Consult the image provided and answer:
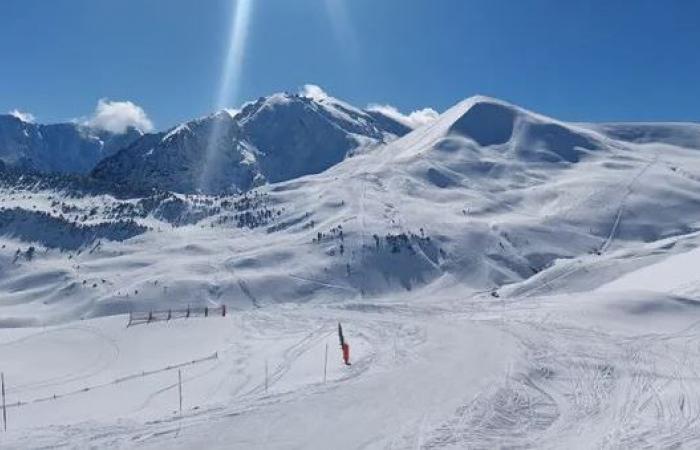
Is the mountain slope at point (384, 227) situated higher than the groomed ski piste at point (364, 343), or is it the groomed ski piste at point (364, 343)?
the mountain slope at point (384, 227)

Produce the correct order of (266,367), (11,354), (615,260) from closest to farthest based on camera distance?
(266,367) → (11,354) → (615,260)

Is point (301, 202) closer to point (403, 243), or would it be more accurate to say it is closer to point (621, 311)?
point (403, 243)

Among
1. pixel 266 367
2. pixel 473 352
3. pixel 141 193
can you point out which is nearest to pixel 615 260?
pixel 473 352

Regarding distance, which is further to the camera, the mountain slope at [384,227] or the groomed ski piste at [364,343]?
the mountain slope at [384,227]

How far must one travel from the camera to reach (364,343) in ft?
127

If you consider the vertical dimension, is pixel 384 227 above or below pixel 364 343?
above

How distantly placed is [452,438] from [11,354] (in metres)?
30.2

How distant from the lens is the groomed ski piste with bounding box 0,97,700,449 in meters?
22.2

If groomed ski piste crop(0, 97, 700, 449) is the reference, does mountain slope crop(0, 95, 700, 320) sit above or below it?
above

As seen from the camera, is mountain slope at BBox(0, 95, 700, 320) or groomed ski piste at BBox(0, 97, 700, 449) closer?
groomed ski piste at BBox(0, 97, 700, 449)

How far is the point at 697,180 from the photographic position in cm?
16050

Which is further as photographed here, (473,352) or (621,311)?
(621,311)

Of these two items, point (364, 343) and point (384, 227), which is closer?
point (364, 343)

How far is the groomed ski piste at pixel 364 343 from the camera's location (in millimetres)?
22250
